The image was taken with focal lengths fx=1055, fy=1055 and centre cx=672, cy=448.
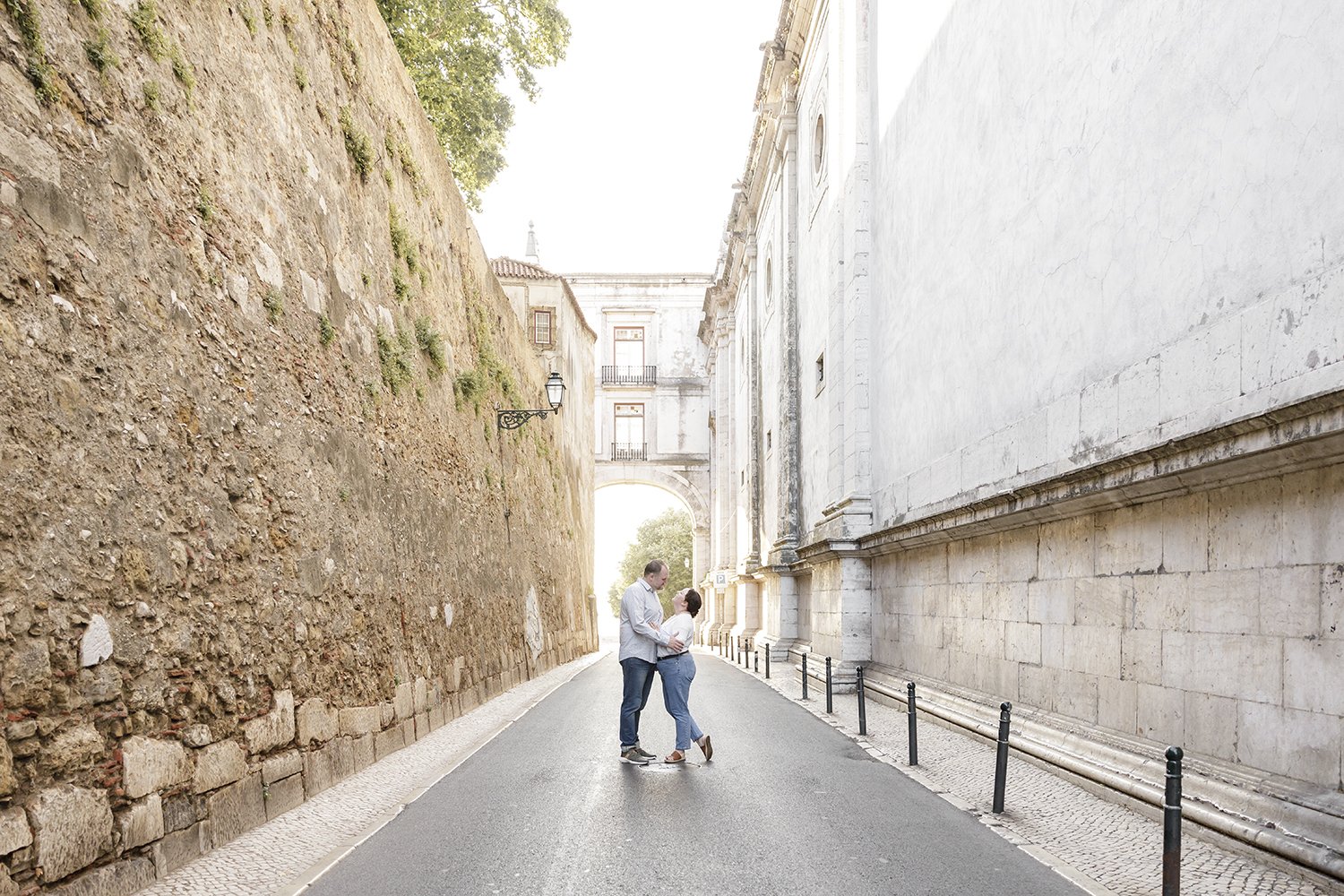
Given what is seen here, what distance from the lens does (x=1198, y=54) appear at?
21.2 ft

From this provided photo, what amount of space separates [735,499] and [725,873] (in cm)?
3168

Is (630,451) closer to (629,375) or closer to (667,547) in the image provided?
(629,375)

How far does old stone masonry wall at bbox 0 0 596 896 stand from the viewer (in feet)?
14.2

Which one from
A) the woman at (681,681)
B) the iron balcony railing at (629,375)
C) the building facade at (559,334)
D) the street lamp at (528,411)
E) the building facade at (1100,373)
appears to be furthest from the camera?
the iron balcony railing at (629,375)

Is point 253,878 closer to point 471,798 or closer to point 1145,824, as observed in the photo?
point 471,798

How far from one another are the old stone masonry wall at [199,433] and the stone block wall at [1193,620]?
17.9 ft

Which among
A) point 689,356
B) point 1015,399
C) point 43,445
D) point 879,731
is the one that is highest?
point 689,356

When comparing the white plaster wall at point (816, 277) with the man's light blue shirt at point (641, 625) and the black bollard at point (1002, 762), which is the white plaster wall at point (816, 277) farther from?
the black bollard at point (1002, 762)

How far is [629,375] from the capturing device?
46562 millimetres

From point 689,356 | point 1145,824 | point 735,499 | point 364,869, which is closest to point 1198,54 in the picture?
point 1145,824

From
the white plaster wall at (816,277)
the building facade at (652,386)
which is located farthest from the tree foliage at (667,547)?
the white plaster wall at (816,277)

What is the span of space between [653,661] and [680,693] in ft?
1.08

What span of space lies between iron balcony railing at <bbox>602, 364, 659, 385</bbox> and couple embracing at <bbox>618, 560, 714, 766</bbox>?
1490 inches

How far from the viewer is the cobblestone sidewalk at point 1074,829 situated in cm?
480
